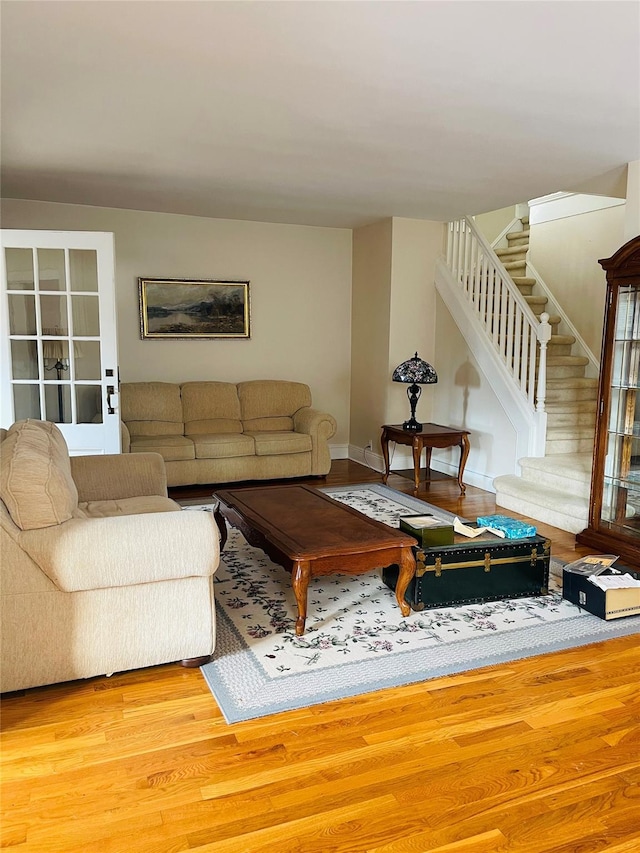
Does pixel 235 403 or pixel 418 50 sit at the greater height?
pixel 418 50

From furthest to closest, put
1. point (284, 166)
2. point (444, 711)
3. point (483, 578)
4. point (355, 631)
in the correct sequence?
1. point (284, 166)
2. point (483, 578)
3. point (355, 631)
4. point (444, 711)

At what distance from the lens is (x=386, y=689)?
8.49 feet

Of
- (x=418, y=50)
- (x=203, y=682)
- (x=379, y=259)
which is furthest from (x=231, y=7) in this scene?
(x=379, y=259)

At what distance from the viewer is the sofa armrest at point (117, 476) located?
12.4ft

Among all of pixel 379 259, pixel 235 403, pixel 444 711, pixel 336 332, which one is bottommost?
pixel 444 711

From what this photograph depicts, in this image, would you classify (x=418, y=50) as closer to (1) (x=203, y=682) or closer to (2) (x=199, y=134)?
(2) (x=199, y=134)

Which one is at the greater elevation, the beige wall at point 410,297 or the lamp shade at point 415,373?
the beige wall at point 410,297

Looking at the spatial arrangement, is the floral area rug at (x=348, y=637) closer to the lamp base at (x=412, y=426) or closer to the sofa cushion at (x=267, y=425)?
the lamp base at (x=412, y=426)

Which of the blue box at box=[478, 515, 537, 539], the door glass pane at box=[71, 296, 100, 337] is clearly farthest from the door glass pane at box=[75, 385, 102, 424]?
the blue box at box=[478, 515, 537, 539]

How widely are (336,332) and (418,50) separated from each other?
15.3ft

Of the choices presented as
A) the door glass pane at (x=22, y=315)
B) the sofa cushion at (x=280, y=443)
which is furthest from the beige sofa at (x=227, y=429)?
the door glass pane at (x=22, y=315)

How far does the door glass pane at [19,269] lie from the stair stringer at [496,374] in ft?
12.2

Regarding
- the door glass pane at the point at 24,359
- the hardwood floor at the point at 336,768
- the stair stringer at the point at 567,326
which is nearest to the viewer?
the hardwood floor at the point at 336,768

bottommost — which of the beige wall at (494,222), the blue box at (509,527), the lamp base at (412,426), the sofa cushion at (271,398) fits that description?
the blue box at (509,527)
